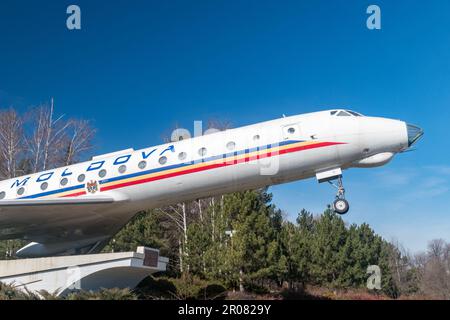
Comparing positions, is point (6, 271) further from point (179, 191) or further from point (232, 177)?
point (232, 177)

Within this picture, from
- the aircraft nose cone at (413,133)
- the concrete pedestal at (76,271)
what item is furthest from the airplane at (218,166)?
the concrete pedestal at (76,271)

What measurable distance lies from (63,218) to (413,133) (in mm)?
12190

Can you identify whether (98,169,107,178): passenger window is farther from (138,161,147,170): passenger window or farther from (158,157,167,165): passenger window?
(158,157,167,165): passenger window

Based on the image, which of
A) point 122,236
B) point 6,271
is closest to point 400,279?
point 122,236

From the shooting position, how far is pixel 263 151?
1422 cm

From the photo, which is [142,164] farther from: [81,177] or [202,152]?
[81,177]

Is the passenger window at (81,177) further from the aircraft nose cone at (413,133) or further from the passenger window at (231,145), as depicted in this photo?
the aircraft nose cone at (413,133)

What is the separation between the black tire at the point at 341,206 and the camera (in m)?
13.9

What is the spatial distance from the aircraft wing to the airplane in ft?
0.11

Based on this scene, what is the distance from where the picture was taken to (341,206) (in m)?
14.0

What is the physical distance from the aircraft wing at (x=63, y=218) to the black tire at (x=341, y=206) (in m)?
7.05

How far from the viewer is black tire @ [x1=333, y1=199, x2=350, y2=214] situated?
547 inches

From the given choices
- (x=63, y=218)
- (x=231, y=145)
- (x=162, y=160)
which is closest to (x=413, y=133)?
(x=231, y=145)
